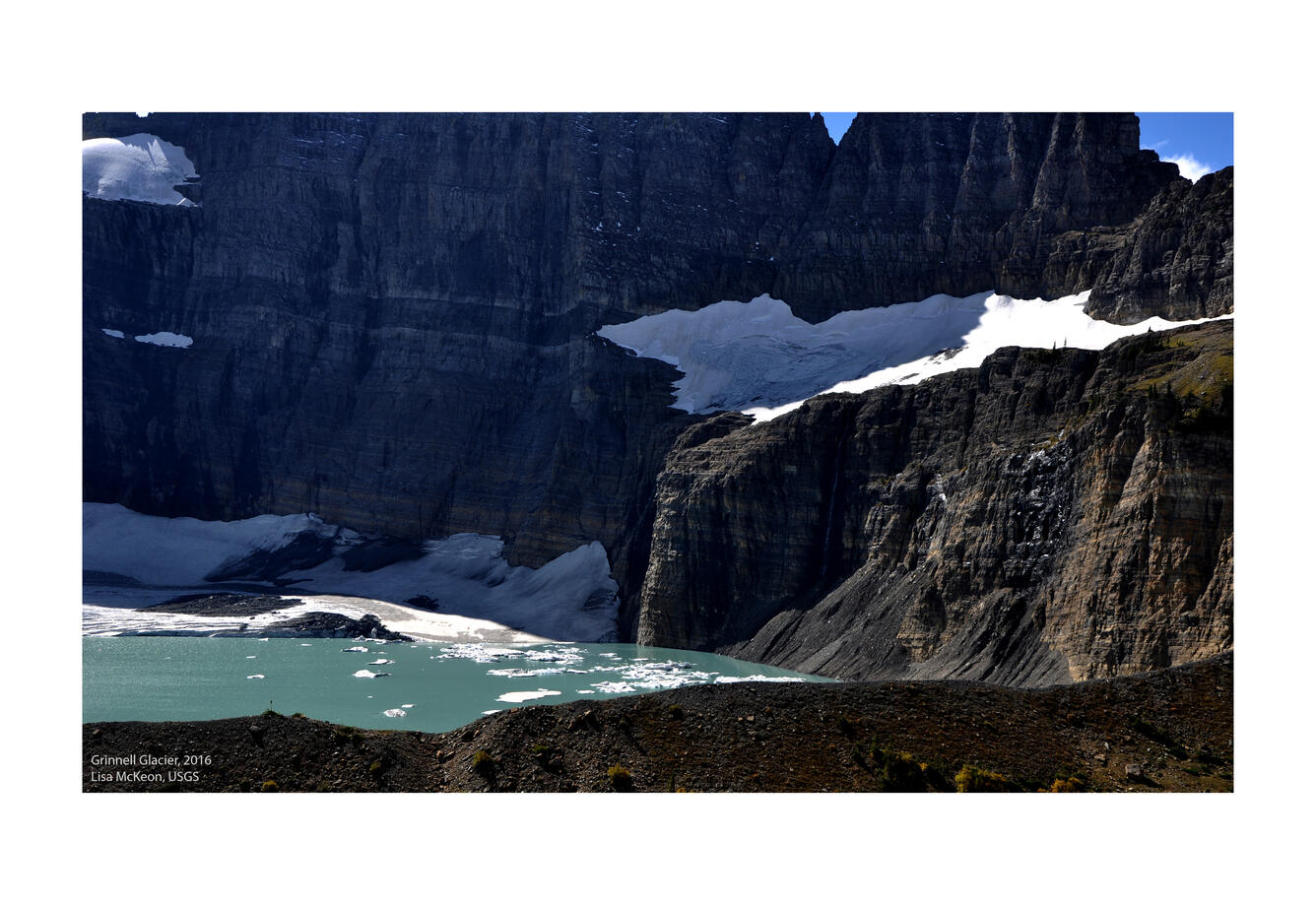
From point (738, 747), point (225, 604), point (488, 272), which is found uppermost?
point (488, 272)

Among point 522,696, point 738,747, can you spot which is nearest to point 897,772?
point 738,747

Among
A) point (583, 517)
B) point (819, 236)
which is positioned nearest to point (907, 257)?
point (819, 236)

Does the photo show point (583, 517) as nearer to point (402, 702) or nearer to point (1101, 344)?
point (1101, 344)

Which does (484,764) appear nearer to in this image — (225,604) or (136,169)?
(225,604)

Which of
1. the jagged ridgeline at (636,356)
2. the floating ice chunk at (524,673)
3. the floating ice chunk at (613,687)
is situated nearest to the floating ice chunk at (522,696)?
the floating ice chunk at (613,687)

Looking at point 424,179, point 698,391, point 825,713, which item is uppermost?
point 424,179

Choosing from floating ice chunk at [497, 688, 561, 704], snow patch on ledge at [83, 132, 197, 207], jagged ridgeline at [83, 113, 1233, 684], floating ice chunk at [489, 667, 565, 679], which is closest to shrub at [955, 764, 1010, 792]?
jagged ridgeline at [83, 113, 1233, 684]
